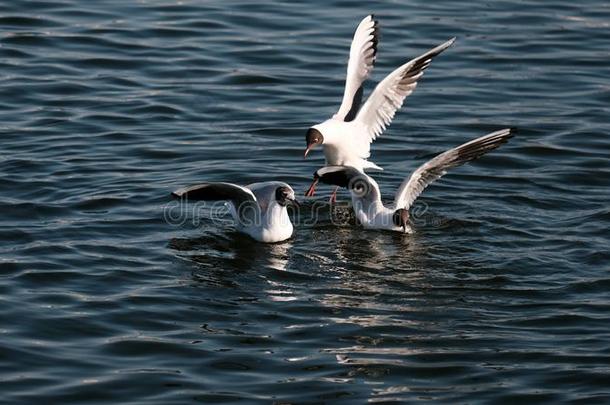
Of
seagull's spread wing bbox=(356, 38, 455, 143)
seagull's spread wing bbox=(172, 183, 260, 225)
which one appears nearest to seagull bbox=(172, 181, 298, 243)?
seagull's spread wing bbox=(172, 183, 260, 225)

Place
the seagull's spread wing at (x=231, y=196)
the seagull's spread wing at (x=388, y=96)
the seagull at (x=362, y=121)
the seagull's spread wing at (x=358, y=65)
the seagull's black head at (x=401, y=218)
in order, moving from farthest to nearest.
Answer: the seagull's spread wing at (x=358, y=65) → the seagull's spread wing at (x=388, y=96) → the seagull at (x=362, y=121) → the seagull's black head at (x=401, y=218) → the seagull's spread wing at (x=231, y=196)

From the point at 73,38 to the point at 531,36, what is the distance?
6244 millimetres

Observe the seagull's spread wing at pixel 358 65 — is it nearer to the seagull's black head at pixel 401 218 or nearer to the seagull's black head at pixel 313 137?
the seagull's black head at pixel 313 137

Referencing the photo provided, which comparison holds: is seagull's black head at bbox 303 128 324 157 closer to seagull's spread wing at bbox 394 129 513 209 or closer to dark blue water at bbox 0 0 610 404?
dark blue water at bbox 0 0 610 404

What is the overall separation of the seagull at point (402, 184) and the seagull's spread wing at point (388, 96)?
38.6 inches

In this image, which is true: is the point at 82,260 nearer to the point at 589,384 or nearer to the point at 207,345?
the point at 207,345

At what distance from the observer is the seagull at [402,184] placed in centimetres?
1149

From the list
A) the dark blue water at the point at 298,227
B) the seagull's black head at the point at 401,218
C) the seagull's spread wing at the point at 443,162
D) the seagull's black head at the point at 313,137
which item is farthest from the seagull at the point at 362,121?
the seagull's black head at the point at 401,218

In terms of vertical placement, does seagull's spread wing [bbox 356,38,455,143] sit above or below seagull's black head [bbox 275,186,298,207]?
above

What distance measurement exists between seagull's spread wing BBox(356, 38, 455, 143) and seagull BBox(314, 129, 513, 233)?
0.98 m

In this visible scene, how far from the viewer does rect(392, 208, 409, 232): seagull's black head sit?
11430mm

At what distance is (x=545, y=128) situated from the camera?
14711 mm

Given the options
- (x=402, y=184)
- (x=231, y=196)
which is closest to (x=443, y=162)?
(x=402, y=184)

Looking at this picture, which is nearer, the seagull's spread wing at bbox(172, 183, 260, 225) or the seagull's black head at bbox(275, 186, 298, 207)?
the seagull's spread wing at bbox(172, 183, 260, 225)
